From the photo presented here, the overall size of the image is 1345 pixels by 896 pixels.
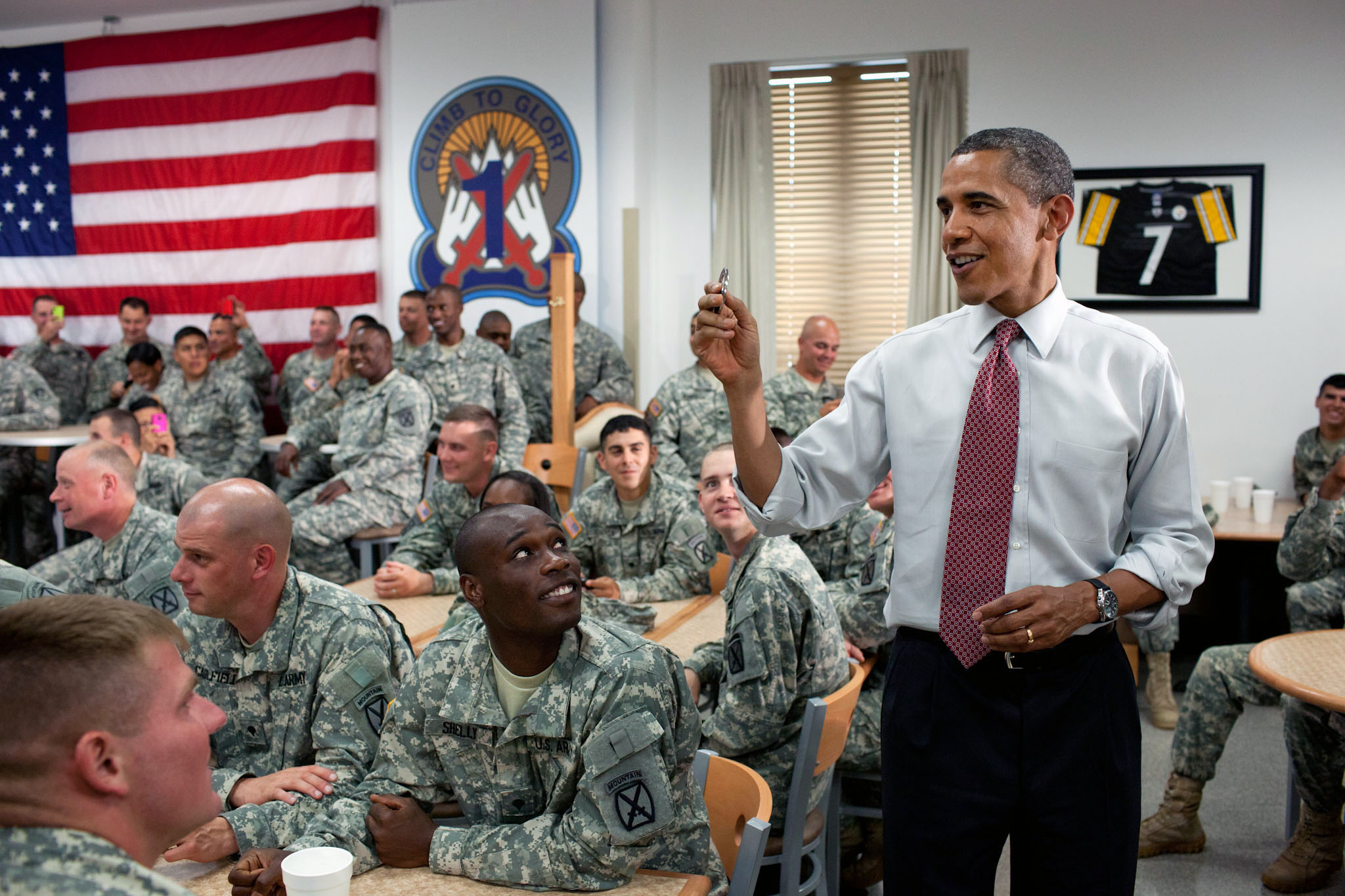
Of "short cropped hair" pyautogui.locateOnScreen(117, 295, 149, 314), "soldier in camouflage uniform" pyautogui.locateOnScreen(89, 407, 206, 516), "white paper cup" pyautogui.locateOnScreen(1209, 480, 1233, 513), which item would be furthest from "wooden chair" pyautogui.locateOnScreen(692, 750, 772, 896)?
"short cropped hair" pyautogui.locateOnScreen(117, 295, 149, 314)

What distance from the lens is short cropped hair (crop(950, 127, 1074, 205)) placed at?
4.56 ft

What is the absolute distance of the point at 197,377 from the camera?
6.58 m

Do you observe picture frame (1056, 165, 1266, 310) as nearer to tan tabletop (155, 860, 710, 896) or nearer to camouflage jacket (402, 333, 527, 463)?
camouflage jacket (402, 333, 527, 463)

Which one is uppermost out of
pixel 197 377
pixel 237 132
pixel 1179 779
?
pixel 237 132

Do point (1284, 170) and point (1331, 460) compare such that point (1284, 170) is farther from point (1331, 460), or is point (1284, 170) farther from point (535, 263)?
point (535, 263)

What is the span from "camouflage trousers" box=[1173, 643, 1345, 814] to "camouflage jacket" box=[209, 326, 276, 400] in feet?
19.5

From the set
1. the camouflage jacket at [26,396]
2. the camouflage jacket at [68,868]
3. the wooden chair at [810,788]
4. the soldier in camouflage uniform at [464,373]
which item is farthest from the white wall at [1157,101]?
the camouflage jacket at [68,868]

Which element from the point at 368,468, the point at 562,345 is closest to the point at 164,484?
the point at 368,468

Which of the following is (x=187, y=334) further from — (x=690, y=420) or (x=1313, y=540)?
(x=1313, y=540)

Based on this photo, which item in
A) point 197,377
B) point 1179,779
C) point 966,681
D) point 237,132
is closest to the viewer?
point 966,681

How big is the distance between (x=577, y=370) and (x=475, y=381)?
79 centimetres

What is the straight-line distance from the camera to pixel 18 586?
258cm

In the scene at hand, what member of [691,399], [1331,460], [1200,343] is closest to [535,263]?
[691,399]

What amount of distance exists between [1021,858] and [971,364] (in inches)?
27.3
